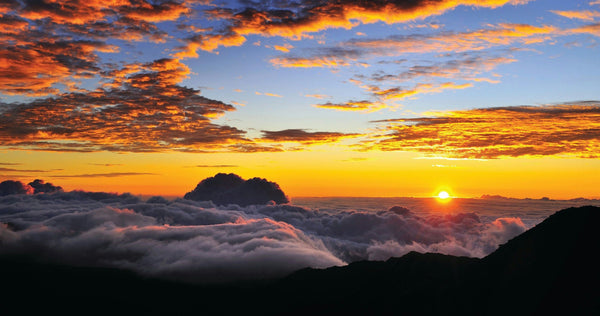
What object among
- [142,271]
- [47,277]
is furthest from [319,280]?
[47,277]

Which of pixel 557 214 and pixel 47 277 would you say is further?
pixel 47 277

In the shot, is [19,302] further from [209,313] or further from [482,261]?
[482,261]

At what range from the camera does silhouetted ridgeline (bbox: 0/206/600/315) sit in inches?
1832

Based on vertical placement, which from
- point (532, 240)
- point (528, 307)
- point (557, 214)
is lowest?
point (528, 307)

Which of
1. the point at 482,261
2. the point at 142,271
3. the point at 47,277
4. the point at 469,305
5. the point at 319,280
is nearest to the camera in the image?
the point at 469,305

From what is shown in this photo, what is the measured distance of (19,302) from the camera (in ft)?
489

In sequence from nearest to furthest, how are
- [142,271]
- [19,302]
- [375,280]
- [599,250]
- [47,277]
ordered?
[599,250]
[375,280]
[19,302]
[47,277]
[142,271]

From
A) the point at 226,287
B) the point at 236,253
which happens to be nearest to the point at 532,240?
the point at 226,287

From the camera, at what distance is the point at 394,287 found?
88.9 m

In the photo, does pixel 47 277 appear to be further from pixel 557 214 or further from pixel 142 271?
pixel 557 214

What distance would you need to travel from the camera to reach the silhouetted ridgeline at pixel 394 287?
46.5m

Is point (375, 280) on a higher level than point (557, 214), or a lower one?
lower

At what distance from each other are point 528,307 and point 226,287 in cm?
13437

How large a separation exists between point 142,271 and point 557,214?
628 ft
